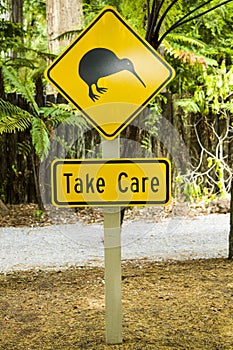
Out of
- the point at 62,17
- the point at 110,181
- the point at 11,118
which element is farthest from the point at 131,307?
the point at 62,17

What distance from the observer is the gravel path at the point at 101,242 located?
482 centimetres

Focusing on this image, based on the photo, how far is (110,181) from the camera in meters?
2.21

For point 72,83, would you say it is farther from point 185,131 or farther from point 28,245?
point 185,131

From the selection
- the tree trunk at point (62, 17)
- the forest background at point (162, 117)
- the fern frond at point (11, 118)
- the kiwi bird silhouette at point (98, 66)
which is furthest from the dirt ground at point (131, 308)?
the tree trunk at point (62, 17)

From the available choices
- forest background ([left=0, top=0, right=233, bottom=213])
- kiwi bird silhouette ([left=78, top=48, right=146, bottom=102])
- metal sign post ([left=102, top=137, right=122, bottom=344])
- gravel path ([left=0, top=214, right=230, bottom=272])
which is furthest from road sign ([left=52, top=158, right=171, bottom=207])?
forest background ([left=0, top=0, right=233, bottom=213])

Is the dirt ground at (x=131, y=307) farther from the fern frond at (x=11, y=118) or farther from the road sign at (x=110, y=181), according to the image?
the fern frond at (x=11, y=118)

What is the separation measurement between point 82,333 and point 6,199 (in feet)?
17.1

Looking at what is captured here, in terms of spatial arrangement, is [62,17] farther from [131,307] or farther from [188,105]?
[131,307]

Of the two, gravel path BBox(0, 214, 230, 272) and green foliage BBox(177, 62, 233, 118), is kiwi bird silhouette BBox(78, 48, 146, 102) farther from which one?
green foliage BBox(177, 62, 233, 118)

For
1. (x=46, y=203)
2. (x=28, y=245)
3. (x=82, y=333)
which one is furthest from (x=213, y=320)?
(x=46, y=203)

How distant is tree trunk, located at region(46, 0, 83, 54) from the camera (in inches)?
329

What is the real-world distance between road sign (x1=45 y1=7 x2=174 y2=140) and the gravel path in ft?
8.30

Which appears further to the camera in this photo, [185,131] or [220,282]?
[185,131]

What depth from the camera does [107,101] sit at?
2.21 metres
